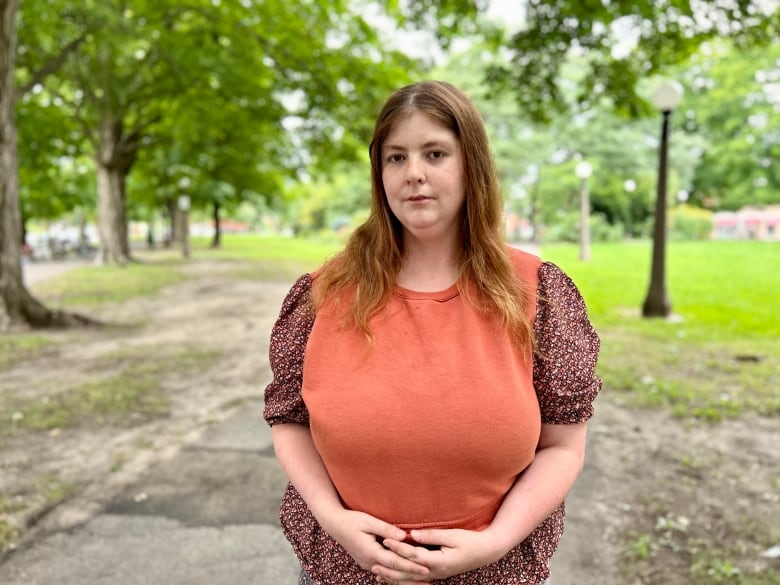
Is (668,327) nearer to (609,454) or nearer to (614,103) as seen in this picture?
(614,103)

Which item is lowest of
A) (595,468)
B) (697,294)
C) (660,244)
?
(595,468)

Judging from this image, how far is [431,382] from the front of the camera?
1.36 metres

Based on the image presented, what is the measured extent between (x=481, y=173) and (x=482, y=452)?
25.6 inches

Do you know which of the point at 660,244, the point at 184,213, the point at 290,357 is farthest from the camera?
the point at 184,213

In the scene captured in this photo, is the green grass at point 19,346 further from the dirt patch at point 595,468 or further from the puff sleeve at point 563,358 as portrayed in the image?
the puff sleeve at point 563,358

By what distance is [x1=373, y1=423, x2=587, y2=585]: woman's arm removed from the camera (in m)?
1.35

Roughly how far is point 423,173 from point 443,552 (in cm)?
84

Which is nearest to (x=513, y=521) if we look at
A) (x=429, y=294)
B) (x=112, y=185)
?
(x=429, y=294)

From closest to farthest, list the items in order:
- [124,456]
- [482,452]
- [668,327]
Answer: [482,452] < [124,456] < [668,327]

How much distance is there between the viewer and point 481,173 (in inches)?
59.3

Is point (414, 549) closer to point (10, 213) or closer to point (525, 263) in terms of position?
point (525, 263)

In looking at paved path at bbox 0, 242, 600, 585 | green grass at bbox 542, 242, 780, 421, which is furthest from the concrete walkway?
green grass at bbox 542, 242, 780, 421

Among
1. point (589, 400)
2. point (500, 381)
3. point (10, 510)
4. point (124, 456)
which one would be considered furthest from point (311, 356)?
point (124, 456)

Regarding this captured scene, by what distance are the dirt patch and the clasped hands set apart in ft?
6.56
